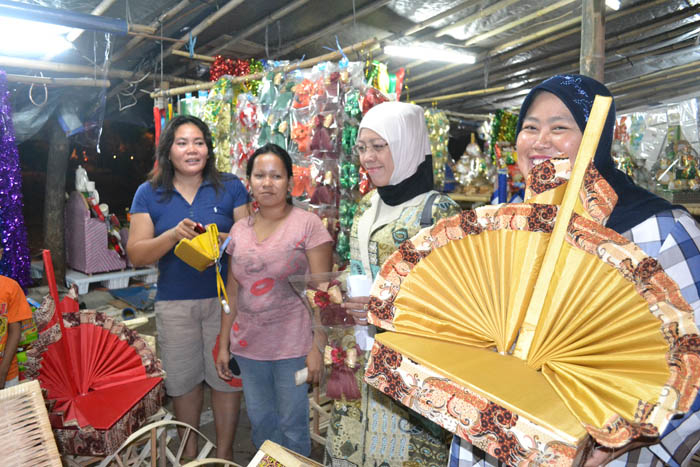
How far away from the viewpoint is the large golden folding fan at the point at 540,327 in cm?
55

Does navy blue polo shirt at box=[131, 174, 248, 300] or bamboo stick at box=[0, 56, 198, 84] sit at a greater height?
bamboo stick at box=[0, 56, 198, 84]

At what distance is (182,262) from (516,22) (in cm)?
375

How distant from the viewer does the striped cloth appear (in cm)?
69

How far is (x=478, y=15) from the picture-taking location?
3920 mm

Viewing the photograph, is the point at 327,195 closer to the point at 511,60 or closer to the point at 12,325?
the point at 12,325

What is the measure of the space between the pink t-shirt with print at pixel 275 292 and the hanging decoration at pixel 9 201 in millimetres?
3339

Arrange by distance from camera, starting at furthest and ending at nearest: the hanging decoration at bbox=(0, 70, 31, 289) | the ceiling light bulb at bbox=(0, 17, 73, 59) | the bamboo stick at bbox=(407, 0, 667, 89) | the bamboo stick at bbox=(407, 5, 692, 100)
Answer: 1. the bamboo stick at bbox=(407, 5, 692, 100)
2. the hanging decoration at bbox=(0, 70, 31, 289)
3. the bamboo stick at bbox=(407, 0, 667, 89)
4. the ceiling light bulb at bbox=(0, 17, 73, 59)

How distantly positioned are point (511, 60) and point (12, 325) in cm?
534

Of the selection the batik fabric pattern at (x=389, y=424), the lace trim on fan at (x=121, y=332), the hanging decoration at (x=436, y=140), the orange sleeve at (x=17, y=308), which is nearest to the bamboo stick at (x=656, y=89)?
the hanging decoration at (x=436, y=140)

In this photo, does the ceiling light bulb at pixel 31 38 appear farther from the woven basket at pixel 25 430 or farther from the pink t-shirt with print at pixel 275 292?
the woven basket at pixel 25 430

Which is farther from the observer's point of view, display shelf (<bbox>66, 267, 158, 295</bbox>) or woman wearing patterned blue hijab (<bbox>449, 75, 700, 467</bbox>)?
display shelf (<bbox>66, 267, 158, 295</bbox>)

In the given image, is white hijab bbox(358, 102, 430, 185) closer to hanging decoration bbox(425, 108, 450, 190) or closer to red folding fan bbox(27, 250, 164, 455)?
red folding fan bbox(27, 250, 164, 455)

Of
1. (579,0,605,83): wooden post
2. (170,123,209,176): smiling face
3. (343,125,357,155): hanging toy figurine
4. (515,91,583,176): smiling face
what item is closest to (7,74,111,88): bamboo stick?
(170,123,209,176): smiling face

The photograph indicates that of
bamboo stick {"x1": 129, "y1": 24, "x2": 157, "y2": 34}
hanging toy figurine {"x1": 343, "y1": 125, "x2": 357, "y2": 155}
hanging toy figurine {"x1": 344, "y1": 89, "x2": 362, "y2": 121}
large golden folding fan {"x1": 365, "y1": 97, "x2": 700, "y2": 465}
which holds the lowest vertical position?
large golden folding fan {"x1": 365, "y1": 97, "x2": 700, "y2": 465}
